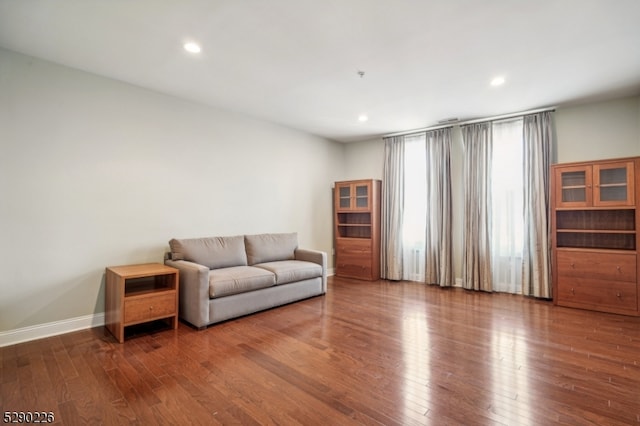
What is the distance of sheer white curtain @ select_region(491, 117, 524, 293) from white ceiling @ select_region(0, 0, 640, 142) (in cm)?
62

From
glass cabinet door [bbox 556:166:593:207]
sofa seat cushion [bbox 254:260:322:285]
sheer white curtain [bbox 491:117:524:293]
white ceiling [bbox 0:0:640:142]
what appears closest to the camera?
white ceiling [bbox 0:0:640:142]

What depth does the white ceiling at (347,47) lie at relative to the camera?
2.26m

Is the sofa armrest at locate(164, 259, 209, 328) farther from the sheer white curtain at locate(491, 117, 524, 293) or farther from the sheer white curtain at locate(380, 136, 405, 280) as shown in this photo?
the sheer white curtain at locate(491, 117, 524, 293)

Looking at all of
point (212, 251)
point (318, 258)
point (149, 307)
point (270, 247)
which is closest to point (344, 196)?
point (318, 258)

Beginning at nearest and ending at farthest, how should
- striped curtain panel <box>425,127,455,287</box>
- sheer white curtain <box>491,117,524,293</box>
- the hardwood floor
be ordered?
the hardwood floor, sheer white curtain <box>491,117,524,293</box>, striped curtain panel <box>425,127,455,287</box>

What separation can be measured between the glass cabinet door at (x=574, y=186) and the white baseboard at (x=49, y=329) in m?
5.76

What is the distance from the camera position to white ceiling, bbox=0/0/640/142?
2.26 m

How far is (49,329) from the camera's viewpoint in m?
2.97

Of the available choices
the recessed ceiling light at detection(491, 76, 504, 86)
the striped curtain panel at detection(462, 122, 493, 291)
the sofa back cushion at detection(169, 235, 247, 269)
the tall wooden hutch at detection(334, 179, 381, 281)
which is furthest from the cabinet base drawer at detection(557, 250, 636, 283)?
the sofa back cushion at detection(169, 235, 247, 269)

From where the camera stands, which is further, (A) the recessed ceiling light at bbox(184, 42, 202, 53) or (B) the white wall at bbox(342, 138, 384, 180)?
(B) the white wall at bbox(342, 138, 384, 180)

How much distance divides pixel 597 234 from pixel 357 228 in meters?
3.59

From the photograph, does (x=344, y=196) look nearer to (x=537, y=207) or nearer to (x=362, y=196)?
(x=362, y=196)

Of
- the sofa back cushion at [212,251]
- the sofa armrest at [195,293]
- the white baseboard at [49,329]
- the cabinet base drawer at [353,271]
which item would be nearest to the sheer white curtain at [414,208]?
the cabinet base drawer at [353,271]

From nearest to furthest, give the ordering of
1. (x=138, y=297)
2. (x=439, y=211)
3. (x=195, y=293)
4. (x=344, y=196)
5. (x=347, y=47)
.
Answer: (x=347, y=47) < (x=138, y=297) < (x=195, y=293) < (x=439, y=211) < (x=344, y=196)
